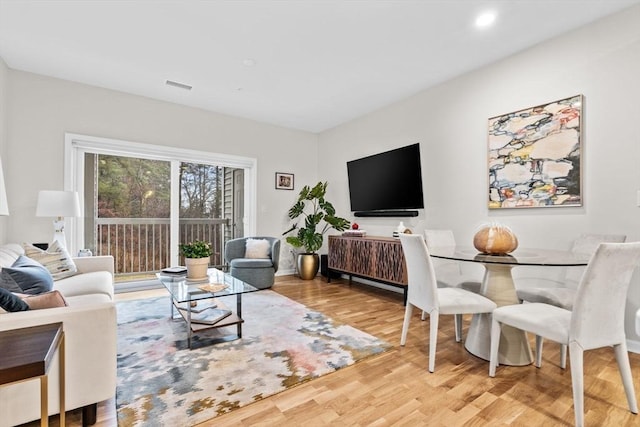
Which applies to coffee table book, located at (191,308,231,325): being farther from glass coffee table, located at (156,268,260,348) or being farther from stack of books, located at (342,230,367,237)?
stack of books, located at (342,230,367,237)

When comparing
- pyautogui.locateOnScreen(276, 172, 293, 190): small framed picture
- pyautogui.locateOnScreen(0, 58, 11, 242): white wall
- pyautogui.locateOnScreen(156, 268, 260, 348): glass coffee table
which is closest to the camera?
pyautogui.locateOnScreen(156, 268, 260, 348): glass coffee table

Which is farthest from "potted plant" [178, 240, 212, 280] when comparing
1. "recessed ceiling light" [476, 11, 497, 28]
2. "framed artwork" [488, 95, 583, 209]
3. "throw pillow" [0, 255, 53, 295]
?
"recessed ceiling light" [476, 11, 497, 28]

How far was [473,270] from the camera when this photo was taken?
10.9 ft

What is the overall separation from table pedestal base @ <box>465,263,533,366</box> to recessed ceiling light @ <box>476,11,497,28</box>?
1.99 metres

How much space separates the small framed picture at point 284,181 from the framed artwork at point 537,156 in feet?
10.7

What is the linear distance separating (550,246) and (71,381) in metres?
3.55

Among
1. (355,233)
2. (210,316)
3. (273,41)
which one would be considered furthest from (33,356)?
(355,233)

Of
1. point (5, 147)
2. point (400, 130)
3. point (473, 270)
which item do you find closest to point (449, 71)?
point (400, 130)

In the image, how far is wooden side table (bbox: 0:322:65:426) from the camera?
94cm

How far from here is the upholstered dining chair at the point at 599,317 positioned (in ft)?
4.86

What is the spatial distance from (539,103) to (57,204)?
→ 4.88 meters

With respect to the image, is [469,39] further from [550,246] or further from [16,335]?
[16,335]

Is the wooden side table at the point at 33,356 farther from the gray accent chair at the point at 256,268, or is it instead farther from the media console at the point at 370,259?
the media console at the point at 370,259

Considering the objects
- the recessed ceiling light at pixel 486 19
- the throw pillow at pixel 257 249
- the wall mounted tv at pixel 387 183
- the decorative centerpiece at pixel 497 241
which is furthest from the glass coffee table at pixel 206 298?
the recessed ceiling light at pixel 486 19
